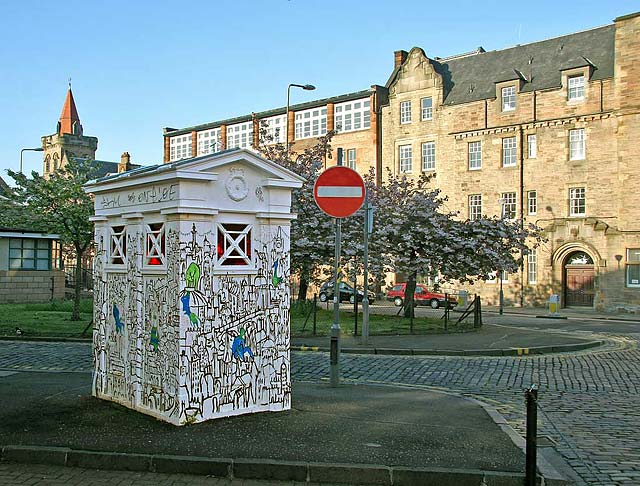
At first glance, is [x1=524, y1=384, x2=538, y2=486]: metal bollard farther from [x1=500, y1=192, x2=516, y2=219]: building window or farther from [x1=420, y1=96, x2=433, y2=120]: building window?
[x1=420, y1=96, x2=433, y2=120]: building window

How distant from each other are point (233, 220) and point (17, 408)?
3514 millimetres

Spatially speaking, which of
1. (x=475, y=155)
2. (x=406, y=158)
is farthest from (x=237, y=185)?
(x=406, y=158)

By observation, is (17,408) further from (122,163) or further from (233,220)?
(122,163)

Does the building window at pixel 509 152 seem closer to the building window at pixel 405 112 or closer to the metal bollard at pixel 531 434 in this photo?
the building window at pixel 405 112

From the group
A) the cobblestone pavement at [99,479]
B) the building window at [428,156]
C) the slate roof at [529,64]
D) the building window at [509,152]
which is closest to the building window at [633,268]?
the building window at [509,152]

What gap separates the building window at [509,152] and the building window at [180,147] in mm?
35397

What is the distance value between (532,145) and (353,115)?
16.1 meters

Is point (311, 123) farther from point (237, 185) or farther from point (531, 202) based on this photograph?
point (237, 185)

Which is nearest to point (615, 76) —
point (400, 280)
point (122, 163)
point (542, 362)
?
point (400, 280)

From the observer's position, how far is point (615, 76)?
39875mm

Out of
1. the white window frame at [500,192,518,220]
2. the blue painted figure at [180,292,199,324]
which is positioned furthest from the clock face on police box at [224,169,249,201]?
the white window frame at [500,192,518,220]

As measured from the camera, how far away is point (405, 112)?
50938 millimetres

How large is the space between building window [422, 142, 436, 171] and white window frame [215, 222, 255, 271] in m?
42.0

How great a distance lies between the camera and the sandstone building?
128ft
